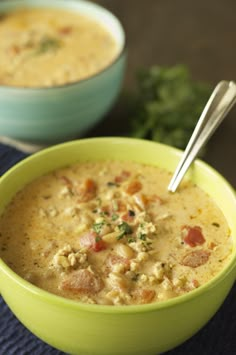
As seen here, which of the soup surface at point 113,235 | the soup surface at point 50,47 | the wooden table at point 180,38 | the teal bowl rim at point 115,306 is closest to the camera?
the teal bowl rim at point 115,306

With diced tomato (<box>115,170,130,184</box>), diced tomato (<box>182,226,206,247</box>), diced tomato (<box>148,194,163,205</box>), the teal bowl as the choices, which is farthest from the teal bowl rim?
the teal bowl

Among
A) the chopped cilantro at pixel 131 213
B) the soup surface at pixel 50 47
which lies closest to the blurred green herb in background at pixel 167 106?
the soup surface at pixel 50 47

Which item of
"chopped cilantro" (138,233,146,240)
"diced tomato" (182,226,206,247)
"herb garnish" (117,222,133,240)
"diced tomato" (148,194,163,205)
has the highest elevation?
"diced tomato" (182,226,206,247)

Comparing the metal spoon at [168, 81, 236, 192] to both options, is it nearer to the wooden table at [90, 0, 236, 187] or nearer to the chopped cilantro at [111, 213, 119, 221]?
the chopped cilantro at [111, 213, 119, 221]

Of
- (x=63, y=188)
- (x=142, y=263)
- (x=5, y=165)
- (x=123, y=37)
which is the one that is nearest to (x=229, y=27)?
(x=123, y=37)

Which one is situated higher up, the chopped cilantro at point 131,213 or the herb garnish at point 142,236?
the herb garnish at point 142,236

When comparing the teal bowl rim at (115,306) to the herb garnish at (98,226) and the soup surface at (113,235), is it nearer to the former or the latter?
the soup surface at (113,235)

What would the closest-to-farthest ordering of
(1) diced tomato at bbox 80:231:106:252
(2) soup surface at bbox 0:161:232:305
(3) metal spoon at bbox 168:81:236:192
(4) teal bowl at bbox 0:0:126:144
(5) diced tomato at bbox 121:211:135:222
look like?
(2) soup surface at bbox 0:161:232:305 < (1) diced tomato at bbox 80:231:106:252 < (5) diced tomato at bbox 121:211:135:222 < (3) metal spoon at bbox 168:81:236:192 < (4) teal bowl at bbox 0:0:126:144

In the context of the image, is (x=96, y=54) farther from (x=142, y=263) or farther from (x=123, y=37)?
(x=142, y=263)
